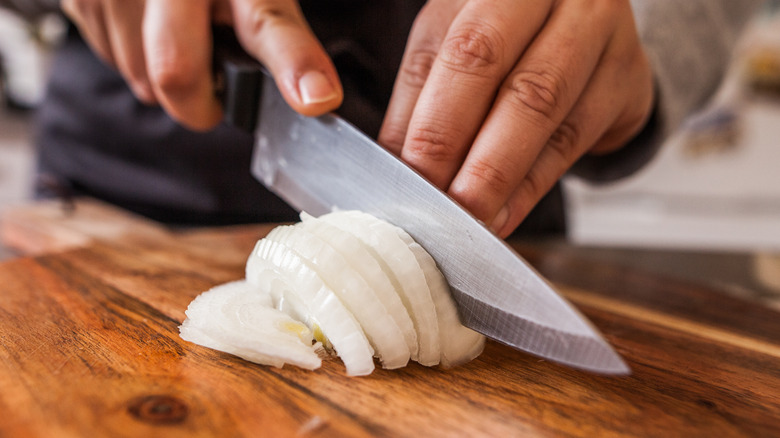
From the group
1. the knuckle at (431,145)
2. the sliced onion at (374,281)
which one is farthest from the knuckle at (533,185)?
the sliced onion at (374,281)

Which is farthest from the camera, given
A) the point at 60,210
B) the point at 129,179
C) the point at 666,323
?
the point at 129,179

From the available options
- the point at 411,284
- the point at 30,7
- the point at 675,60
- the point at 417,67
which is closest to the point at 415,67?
the point at 417,67

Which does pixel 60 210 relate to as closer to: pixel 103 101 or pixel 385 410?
pixel 103 101

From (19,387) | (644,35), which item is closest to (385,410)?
(19,387)

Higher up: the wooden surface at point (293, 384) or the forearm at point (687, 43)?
the forearm at point (687, 43)

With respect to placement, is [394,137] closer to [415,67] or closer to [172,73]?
[415,67]

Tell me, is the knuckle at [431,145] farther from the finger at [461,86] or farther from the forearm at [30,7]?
the forearm at [30,7]
